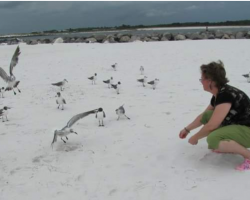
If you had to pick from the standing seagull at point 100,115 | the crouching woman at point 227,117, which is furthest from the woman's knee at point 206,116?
the standing seagull at point 100,115

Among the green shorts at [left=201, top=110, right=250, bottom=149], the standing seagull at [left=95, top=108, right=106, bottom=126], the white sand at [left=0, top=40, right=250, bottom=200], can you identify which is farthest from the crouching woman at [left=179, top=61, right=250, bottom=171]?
the standing seagull at [left=95, top=108, right=106, bottom=126]

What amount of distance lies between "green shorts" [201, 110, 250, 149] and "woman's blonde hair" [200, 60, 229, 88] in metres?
0.53

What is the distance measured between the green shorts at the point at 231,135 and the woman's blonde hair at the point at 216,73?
1.72 ft

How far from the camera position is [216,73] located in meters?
3.73

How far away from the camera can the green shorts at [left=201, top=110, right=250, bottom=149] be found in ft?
12.0

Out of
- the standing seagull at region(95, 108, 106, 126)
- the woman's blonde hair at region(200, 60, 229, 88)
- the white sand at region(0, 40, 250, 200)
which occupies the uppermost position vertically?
the woman's blonde hair at region(200, 60, 229, 88)

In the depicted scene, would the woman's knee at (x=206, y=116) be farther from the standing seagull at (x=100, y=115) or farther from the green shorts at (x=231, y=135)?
the standing seagull at (x=100, y=115)

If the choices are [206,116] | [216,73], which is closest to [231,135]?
[206,116]

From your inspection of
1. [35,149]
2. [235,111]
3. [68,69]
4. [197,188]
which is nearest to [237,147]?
[235,111]

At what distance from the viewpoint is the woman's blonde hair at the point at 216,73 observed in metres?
3.72

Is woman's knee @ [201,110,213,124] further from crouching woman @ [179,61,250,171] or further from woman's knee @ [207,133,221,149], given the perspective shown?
woman's knee @ [207,133,221,149]

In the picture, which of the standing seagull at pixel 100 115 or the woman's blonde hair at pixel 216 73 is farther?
the standing seagull at pixel 100 115

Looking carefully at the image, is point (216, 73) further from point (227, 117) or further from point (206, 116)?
point (206, 116)

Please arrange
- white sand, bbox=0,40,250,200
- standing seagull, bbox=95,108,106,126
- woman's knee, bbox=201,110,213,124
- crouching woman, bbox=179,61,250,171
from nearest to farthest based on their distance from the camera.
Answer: white sand, bbox=0,40,250,200
crouching woman, bbox=179,61,250,171
woman's knee, bbox=201,110,213,124
standing seagull, bbox=95,108,106,126
